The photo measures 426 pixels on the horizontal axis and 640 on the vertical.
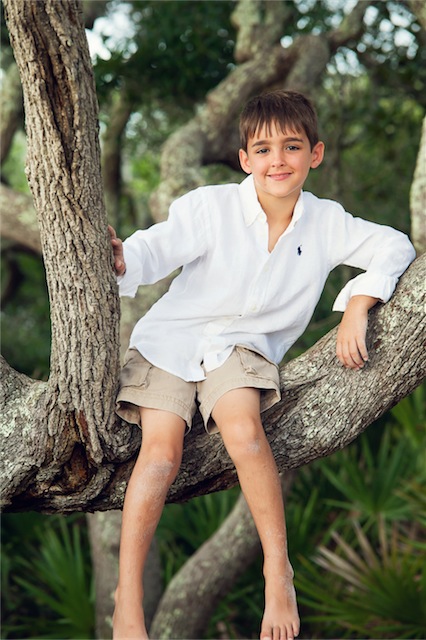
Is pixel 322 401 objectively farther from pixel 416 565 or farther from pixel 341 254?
pixel 416 565

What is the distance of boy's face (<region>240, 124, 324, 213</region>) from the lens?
2.39 meters

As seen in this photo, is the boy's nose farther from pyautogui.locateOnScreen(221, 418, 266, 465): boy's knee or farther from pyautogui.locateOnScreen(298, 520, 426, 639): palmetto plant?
pyautogui.locateOnScreen(298, 520, 426, 639): palmetto plant

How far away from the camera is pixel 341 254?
2566 mm

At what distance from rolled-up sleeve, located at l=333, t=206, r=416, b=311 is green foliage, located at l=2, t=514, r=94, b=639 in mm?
2854

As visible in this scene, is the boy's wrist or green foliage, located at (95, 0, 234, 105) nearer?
the boy's wrist

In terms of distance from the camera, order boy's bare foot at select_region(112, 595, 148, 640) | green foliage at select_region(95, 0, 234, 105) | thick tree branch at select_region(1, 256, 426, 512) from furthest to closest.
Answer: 1. green foliage at select_region(95, 0, 234, 105)
2. thick tree branch at select_region(1, 256, 426, 512)
3. boy's bare foot at select_region(112, 595, 148, 640)

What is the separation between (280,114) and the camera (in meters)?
2.39

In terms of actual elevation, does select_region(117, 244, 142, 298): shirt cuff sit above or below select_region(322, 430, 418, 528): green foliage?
below

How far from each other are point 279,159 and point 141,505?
38.7 inches

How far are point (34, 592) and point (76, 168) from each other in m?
3.45

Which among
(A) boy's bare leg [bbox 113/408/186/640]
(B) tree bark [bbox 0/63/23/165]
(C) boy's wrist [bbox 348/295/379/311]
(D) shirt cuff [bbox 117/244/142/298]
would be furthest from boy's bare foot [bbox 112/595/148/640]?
(B) tree bark [bbox 0/63/23/165]

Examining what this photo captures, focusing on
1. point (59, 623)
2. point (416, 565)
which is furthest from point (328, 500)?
point (59, 623)

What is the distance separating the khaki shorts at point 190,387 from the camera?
2254 mm

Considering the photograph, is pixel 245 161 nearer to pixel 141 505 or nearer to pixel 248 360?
pixel 248 360
